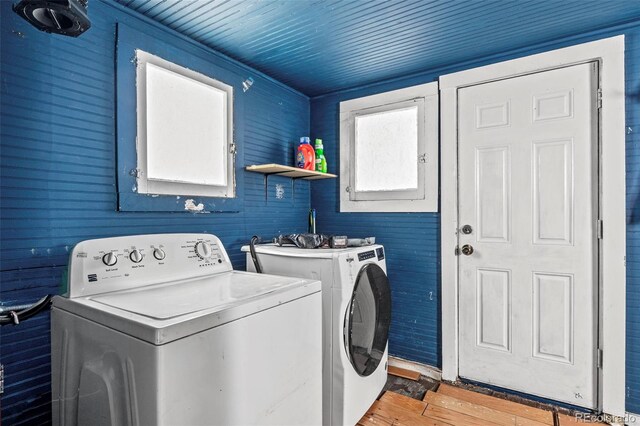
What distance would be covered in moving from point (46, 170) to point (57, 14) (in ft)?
2.00

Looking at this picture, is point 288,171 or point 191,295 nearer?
point 191,295

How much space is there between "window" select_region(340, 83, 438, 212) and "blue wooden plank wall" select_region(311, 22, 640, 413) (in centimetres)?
8

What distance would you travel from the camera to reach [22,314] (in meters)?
1.18

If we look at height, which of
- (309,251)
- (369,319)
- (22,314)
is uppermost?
(309,251)

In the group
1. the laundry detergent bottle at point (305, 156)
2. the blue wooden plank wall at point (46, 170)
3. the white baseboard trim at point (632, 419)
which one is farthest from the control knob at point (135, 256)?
the white baseboard trim at point (632, 419)

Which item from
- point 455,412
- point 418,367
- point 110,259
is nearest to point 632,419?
point 455,412

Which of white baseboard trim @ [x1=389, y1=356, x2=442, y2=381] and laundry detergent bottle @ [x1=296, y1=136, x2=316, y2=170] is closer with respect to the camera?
Result: white baseboard trim @ [x1=389, y1=356, x2=442, y2=381]

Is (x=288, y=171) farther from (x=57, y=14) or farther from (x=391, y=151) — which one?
(x=57, y=14)

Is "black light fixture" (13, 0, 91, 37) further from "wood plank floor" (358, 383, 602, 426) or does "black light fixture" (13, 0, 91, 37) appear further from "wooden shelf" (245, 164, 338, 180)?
"wood plank floor" (358, 383, 602, 426)

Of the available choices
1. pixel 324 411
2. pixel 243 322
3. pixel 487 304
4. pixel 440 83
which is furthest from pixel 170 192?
pixel 487 304

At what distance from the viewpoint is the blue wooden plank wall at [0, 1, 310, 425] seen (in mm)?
1324

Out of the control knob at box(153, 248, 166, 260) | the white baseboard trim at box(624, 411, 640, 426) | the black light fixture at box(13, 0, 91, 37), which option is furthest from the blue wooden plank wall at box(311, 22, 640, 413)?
the black light fixture at box(13, 0, 91, 37)

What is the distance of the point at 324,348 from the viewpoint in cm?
172

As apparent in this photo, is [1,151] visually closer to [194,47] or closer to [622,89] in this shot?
[194,47]
